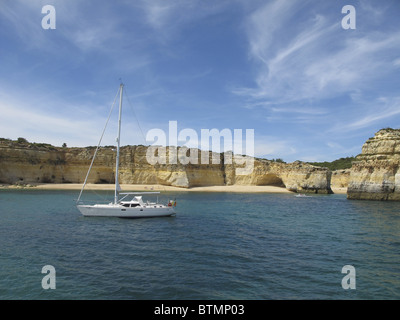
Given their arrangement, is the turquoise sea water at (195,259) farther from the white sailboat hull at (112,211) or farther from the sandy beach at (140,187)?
the sandy beach at (140,187)

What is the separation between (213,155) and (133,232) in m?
60.0

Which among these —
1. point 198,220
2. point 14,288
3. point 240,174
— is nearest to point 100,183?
point 240,174

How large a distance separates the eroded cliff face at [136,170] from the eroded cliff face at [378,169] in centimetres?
1801

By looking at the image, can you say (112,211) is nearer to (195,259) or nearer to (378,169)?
(195,259)

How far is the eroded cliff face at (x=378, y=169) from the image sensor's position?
4497 cm

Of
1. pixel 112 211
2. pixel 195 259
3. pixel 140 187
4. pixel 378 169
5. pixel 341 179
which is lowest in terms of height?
pixel 195 259

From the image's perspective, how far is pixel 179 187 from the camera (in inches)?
2874

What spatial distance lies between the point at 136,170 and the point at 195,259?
60866mm

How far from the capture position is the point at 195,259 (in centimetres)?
1350

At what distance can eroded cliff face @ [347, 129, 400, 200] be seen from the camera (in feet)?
148

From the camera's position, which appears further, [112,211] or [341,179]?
[341,179]

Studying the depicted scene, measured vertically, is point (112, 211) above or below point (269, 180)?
below

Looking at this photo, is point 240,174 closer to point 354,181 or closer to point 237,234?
point 354,181

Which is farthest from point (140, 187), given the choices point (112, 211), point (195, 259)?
point (195, 259)
